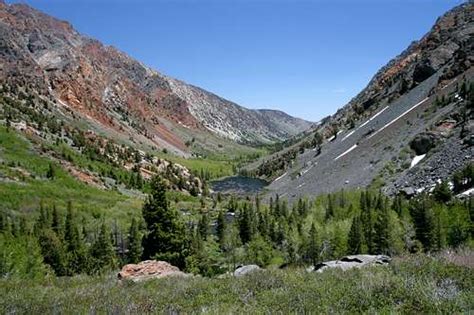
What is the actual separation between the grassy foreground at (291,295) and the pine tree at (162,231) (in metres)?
25.1

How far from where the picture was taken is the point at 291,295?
35.3ft

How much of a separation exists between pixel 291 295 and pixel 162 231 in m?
29.9

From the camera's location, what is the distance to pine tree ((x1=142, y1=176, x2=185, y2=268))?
128 ft

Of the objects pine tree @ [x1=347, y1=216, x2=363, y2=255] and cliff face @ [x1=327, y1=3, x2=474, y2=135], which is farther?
cliff face @ [x1=327, y1=3, x2=474, y2=135]

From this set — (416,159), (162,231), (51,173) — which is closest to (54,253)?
(162,231)

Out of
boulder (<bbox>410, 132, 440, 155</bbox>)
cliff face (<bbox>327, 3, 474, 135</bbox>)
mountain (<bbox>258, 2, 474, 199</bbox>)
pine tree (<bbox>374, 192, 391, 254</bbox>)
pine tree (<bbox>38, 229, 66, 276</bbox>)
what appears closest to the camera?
pine tree (<bbox>38, 229, 66, 276</bbox>)

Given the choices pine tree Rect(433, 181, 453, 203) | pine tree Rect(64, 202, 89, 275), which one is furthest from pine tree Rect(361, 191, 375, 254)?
pine tree Rect(64, 202, 89, 275)

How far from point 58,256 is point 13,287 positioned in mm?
43426

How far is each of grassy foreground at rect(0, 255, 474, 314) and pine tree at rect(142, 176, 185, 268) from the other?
82.3 feet

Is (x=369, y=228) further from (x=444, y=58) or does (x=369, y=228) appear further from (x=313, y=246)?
(x=444, y=58)

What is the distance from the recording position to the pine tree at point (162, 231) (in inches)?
1538

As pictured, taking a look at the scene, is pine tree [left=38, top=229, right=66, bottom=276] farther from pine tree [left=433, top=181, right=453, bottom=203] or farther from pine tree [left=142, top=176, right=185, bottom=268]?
pine tree [left=433, top=181, right=453, bottom=203]

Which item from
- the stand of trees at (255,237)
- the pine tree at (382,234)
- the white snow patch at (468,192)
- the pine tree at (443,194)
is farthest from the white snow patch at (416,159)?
the pine tree at (382,234)

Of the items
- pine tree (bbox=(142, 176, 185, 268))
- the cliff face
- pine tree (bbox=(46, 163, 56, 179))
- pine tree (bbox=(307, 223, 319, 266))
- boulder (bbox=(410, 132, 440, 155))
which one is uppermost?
the cliff face
